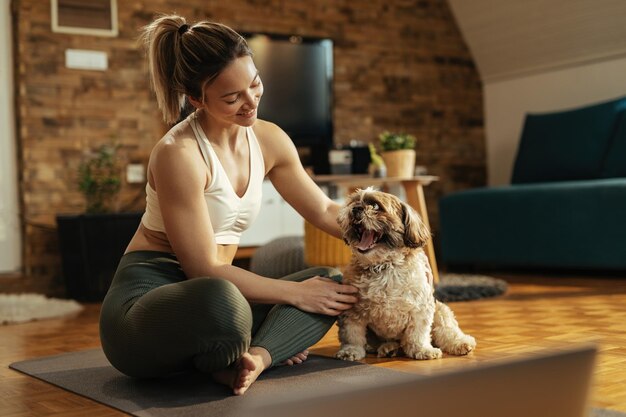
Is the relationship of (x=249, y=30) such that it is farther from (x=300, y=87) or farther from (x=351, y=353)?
(x=351, y=353)

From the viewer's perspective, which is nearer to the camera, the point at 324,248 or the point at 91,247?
the point at 324,248

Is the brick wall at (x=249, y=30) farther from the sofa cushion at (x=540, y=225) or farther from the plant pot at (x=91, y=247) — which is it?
Result: the sofa cushion at (x=540, y=225)

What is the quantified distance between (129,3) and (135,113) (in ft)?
2.24

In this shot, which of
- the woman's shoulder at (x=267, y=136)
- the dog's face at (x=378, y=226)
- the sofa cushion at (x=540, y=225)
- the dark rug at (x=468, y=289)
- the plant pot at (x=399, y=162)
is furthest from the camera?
the sofa cushion at (x=540, y=225)

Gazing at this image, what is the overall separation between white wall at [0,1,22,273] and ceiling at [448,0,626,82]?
10.6 feet

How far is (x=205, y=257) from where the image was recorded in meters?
1.82

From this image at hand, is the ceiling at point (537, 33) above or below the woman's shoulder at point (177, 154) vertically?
above

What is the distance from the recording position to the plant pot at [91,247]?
4375mm

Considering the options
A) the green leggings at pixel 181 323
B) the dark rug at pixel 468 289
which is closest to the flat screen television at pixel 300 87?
the dark rug at pixel 468 289

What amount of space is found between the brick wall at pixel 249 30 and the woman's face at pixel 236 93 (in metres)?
3.12

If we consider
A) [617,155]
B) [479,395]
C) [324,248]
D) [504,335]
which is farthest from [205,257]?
[617,155]

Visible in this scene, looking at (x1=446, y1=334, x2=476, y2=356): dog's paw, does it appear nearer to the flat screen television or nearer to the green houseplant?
the green houseplant

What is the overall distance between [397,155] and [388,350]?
199 centimetres

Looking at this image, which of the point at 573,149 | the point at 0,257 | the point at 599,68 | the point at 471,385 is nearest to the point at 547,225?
the point at 573,149
